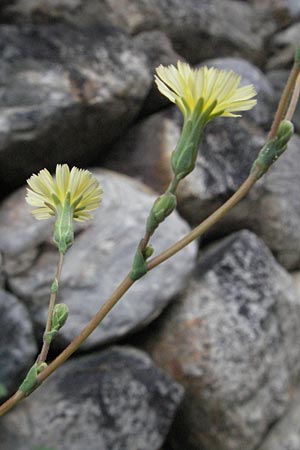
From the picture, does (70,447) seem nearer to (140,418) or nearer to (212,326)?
(140,418)

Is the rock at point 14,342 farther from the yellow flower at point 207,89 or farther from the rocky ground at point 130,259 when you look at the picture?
the yellow flower at point 207,89

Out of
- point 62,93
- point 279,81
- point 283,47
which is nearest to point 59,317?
point 62,93

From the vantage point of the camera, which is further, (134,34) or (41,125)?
(134,34)

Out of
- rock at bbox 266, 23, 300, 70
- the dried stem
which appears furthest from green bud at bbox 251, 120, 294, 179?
rock at bbox 266, 23, 300, 70

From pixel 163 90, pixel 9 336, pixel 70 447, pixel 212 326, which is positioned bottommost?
pixel 212 326

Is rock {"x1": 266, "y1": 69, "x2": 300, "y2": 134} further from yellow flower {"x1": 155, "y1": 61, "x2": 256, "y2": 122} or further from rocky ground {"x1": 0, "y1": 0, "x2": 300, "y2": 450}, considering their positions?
yellow flower {"x1": 155, "y1": 61, "x2": 256, "y2": 122}

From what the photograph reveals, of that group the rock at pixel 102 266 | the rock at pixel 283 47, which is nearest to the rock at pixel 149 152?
the rock at pixel 102 266

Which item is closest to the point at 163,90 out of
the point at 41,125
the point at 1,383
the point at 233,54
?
the point at 1,383
